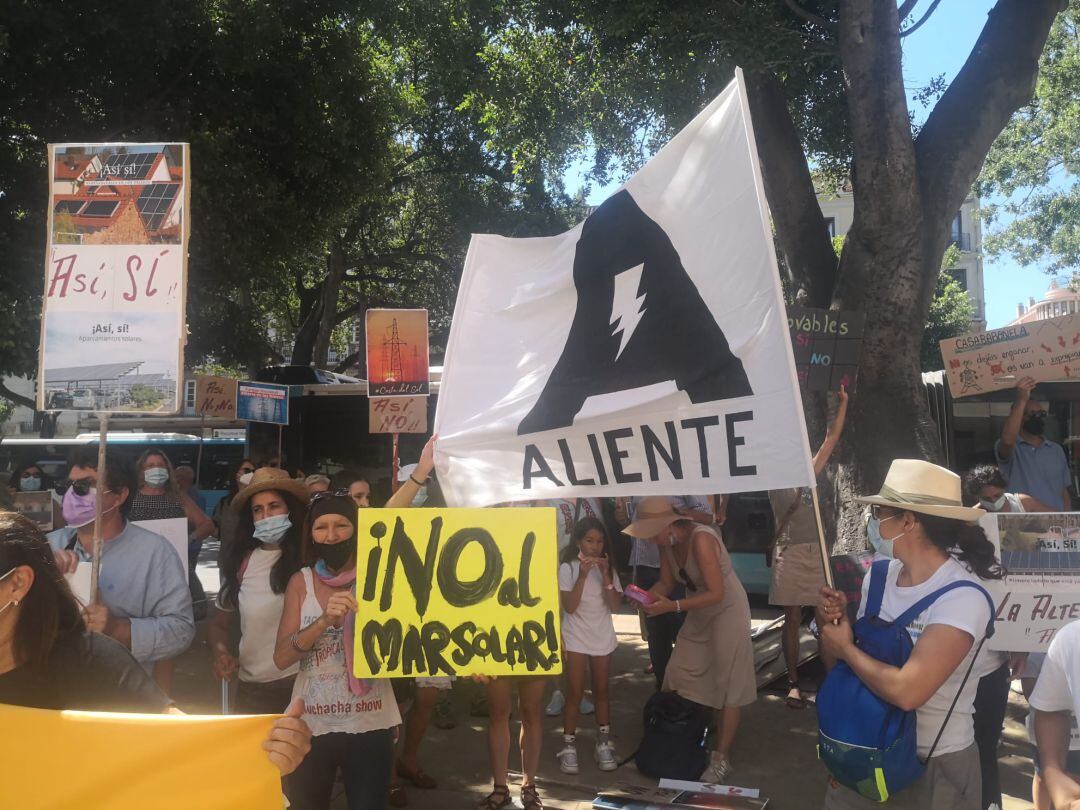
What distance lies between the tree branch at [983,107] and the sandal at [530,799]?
528 cm

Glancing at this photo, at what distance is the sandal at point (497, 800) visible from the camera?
4789mm

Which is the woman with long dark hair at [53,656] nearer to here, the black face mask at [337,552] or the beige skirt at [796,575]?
the black face mask at [337,552]

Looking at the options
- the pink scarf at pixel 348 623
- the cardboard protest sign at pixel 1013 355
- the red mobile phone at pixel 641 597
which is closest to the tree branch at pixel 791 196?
the cardboard protest sign at pixel 1013 355

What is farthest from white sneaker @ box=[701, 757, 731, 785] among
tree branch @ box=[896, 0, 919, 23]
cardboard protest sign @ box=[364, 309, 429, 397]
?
tree branch @ box=[896, 0, 919, 23]

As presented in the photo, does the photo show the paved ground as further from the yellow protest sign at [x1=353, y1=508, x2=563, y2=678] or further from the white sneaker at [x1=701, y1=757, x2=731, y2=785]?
the yellow protest sign at [x1=353, y1=508, x2=563, y2=678]

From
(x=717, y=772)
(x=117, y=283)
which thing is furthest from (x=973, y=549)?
(x=117, y=283)

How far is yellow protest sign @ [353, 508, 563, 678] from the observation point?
10.5 ft

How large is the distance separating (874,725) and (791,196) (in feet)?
20.0

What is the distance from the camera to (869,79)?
7059 millimetres

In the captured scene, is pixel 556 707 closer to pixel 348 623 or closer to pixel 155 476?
pixel 155 476

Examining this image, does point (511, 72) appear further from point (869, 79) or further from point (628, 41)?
point (869, 79)

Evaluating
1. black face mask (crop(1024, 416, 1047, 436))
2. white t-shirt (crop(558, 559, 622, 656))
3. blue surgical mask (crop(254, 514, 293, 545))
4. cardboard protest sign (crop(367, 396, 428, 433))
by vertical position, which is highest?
cardboard protest sign (crop(367, 396, 428, 433))

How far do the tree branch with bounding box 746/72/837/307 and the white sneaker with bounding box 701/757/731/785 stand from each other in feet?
13.6

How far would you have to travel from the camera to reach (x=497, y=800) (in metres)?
4.80
